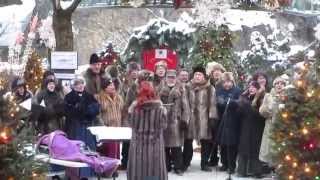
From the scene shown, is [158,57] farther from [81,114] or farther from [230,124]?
[81,114]

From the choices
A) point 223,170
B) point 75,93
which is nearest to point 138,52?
point 223,170

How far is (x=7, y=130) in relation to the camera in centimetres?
608

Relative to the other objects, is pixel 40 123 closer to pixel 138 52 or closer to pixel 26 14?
pixel 138 52

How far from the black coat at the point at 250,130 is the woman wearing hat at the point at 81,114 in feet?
8.00

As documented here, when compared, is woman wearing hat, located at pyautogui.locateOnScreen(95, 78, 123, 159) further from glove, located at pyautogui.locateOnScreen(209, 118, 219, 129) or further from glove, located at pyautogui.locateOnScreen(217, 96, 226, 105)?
glove, located at pyautogui.locateOnScreen(217, 96, 226, 105)

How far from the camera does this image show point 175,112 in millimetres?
11125

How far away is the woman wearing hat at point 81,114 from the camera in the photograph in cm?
1013

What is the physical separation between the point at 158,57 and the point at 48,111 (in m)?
7.30

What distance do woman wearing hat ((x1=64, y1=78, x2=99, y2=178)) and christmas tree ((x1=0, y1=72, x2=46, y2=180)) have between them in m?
3.65

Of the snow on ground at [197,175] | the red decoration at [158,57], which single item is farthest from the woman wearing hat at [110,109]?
the red decoration at [158,57]

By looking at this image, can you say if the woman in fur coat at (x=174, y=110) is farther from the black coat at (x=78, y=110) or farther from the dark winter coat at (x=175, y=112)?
the black coat at (x=78, y=110)

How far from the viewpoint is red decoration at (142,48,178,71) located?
1684cm

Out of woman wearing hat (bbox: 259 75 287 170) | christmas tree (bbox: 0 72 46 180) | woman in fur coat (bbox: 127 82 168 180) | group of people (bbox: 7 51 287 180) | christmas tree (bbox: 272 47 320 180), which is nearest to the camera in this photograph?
christmas tree (bbox: 0 72 46 180)

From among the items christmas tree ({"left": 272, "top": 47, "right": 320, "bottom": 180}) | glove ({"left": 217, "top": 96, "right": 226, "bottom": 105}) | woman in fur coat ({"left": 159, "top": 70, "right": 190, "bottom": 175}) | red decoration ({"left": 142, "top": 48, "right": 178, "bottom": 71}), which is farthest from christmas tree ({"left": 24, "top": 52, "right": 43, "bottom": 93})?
christmas tree ({"left": 272, "top": 47, "right": 320, "bottom": 180})
